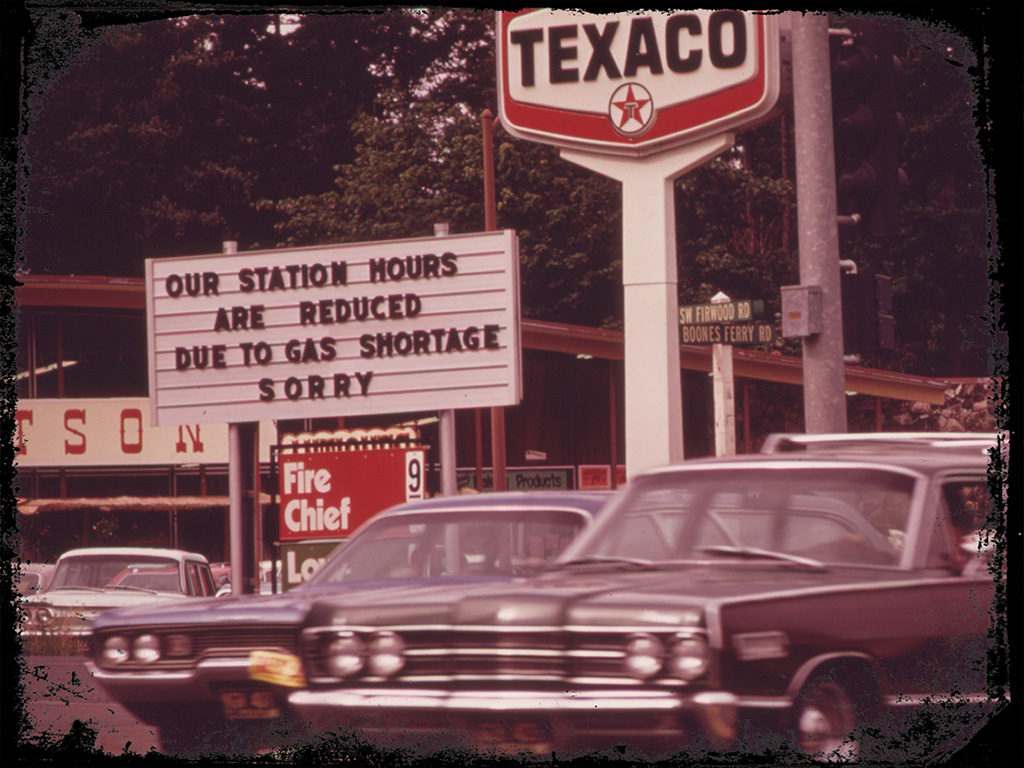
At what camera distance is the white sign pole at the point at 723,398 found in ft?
45.6

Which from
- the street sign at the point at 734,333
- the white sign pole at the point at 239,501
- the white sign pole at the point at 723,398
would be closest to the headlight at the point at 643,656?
the street sign at the point at 734,333

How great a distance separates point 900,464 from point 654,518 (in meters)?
1.13

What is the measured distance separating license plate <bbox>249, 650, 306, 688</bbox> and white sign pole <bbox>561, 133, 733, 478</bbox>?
6830mm

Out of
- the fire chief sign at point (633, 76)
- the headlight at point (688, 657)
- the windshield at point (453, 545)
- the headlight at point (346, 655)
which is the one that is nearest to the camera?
the headlight at point (688, 657)

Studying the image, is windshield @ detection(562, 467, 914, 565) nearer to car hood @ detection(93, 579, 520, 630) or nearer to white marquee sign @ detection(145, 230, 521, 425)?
car hood @ detection(93, 579, 520, 630)

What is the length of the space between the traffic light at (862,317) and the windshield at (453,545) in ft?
11.6

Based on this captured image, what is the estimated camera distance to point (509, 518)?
9.12 m

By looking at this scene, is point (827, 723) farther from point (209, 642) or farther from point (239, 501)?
point (239, 501)

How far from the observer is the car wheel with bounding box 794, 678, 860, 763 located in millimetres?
6141

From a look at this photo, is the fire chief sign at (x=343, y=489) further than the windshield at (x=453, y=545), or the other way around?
the fire chief sign at (x=343, y=489)

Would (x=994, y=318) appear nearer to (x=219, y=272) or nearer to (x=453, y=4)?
(x=453, y=4)

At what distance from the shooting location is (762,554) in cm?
694

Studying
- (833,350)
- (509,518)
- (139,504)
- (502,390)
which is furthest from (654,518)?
(139,504)

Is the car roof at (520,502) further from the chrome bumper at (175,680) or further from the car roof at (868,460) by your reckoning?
the chrome bumper at (175,680)
